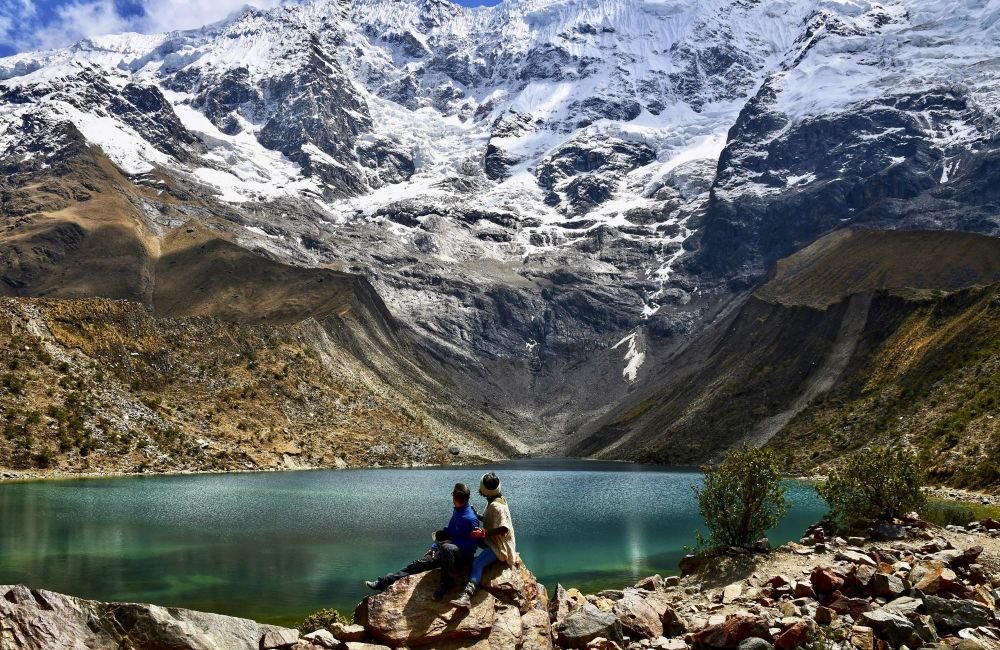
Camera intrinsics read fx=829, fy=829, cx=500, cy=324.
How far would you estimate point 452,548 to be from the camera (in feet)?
55.9

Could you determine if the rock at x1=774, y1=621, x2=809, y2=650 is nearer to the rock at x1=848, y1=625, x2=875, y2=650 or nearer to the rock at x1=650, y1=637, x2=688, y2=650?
the rock at x1=848, y1=625, x2=875, y2=650

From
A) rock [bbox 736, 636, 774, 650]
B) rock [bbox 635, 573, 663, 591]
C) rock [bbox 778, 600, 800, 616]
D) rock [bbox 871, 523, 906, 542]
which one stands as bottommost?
rock [bbox 635, 573, 663, 591]

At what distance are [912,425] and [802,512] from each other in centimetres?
3271

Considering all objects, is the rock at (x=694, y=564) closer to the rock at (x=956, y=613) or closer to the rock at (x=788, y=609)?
the rock at (x=788, y=609)

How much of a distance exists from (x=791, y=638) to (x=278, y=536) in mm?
39492

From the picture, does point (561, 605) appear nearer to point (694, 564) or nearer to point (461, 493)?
point (461, 493)

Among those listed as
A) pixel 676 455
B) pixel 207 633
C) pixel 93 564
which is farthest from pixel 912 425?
pixel 207 633

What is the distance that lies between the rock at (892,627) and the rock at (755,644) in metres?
2.51

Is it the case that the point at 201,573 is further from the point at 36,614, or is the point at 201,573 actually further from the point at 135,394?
the point at 135,394

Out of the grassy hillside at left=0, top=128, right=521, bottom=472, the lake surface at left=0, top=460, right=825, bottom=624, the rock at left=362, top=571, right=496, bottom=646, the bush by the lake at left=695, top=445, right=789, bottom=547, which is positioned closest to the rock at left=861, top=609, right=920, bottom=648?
the rock at left=362, top=571, right=496, bottom=646

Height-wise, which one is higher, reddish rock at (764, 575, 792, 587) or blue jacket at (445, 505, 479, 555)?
blue jacket at (445, 505, 479, 555)

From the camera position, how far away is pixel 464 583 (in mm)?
17172

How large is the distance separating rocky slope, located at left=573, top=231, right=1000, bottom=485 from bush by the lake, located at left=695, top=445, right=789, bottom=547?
3660 cm

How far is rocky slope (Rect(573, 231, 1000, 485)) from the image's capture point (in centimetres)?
8494
